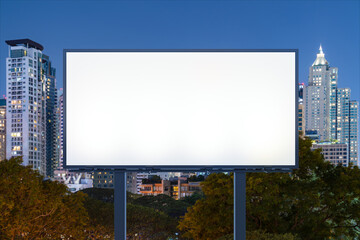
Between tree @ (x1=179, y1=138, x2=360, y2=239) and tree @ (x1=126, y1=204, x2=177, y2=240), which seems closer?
tree @ (x1=179, y1=138, x2=360, y2=239)

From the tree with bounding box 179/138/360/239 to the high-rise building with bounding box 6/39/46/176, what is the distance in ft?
128

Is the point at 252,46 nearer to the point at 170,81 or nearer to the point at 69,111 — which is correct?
the point at 170,81

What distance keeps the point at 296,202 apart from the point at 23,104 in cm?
4226

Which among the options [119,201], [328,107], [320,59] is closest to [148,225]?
[119,201]

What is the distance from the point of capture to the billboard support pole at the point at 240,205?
11.6 feet

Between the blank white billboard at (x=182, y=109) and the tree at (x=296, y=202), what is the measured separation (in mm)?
2216

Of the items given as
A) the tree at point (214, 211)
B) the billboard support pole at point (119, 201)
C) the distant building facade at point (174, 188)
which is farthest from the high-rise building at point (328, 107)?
the billboard support pole at point (119, 201)

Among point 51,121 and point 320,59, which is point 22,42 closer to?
point 51,121

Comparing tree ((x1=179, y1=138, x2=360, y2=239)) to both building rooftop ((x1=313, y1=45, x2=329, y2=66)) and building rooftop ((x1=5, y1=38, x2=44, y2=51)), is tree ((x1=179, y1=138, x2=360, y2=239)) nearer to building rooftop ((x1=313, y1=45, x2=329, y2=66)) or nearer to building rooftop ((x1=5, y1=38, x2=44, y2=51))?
building rooftop ((x1=5, y1=38, x2=44, y2=51))

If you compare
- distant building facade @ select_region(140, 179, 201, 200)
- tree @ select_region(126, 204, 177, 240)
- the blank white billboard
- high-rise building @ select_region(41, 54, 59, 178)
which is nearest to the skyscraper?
high-rise building @ select_region(41, 54, 59, 178)

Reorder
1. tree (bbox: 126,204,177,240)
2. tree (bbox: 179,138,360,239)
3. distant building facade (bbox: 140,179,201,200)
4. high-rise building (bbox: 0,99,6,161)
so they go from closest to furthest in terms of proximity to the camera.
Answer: tree (bbox: 179,138,360,239)
tree (bbox: 126,204,177,240)
distant building facade (bbox: 140,179,201,200)
high-rise building (bbox: 0,99,6,161)

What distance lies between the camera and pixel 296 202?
5559 millimetres

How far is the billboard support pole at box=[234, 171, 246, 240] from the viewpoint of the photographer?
354 cm

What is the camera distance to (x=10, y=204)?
431cm
